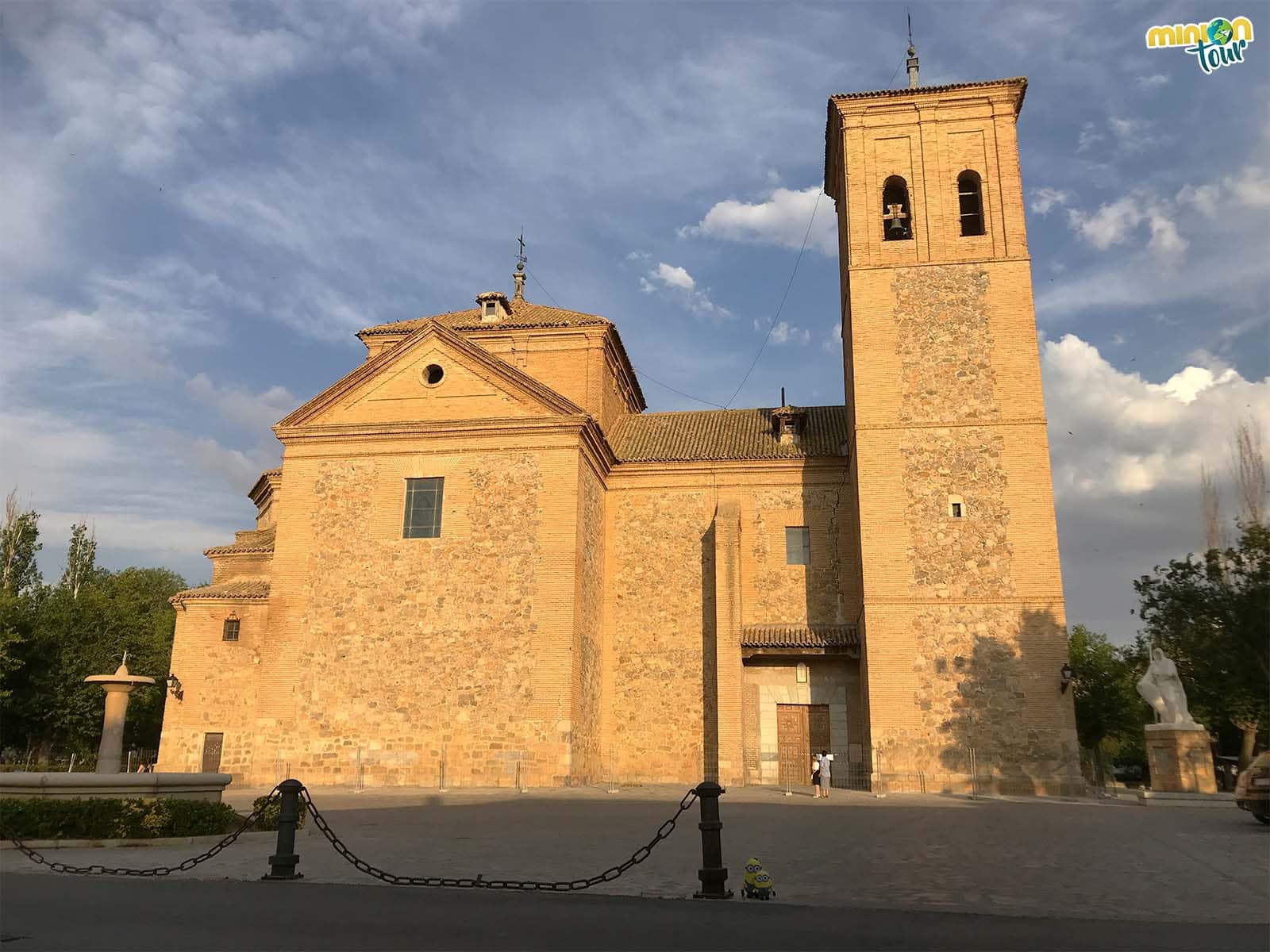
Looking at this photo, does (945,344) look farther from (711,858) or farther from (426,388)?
(711,858)

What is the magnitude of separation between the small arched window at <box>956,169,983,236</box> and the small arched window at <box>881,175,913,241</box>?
138 cm

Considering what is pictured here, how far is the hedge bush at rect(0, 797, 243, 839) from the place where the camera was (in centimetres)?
1108

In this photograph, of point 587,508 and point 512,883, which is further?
point 587,508

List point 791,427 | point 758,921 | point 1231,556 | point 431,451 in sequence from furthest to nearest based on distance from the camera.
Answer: point 791,427
point 431,451
point 1231,556
point 758,921

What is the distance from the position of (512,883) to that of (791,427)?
2073 cm

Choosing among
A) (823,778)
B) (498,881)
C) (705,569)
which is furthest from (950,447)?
(498,881)

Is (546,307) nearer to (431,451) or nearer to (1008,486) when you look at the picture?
(431,451)

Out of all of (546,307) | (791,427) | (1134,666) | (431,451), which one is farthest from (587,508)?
(1134,666)

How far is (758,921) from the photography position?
6.89m

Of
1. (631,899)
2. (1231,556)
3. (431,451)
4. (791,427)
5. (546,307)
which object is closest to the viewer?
(631,899)

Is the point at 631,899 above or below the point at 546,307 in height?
below

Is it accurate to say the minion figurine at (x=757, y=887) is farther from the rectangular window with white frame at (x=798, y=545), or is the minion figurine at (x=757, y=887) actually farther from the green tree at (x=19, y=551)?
the green tree at (x=19, y=551)

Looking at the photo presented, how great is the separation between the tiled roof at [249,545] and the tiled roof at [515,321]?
7.26 meters

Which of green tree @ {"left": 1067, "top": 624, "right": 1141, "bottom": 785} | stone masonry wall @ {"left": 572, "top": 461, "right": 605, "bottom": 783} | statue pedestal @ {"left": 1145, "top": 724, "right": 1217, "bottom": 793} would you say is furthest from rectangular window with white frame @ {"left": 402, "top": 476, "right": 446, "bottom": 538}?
green tree @ {"left": 1067, "top": 624, "right": 1141, "bottom": 785}
